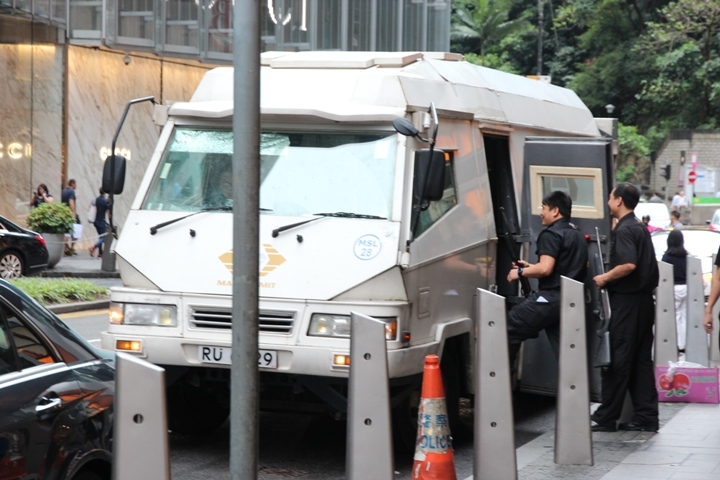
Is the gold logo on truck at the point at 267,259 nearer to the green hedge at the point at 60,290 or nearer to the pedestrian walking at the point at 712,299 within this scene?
the pedestrian walking at the point at 712,299

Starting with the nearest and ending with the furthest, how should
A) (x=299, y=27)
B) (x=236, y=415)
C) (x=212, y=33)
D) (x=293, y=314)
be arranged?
(x=236, y=415) → (x=293, y=314) → (x=212, y=33) → (x=299, y=27)

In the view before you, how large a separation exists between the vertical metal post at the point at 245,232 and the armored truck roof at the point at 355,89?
2.87m

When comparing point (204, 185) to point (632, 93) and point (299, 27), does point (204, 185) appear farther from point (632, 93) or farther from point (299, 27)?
point (632, 93)

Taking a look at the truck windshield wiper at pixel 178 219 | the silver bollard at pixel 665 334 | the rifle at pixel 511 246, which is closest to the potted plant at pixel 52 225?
the silver bollard at pixel 665 334

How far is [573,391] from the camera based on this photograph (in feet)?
24.2

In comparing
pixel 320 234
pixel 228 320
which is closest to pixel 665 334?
pixel 320 234

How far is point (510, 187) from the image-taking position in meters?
9.89

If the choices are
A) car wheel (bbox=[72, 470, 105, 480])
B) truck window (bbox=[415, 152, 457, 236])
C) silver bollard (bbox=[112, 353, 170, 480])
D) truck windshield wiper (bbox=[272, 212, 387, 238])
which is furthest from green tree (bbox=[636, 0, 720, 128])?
silver bollard (bbox=[112, 353, 170, 480])

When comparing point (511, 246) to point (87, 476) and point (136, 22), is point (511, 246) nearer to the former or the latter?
point (87, 476)

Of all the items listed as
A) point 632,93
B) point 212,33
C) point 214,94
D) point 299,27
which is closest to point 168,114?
point 214,94

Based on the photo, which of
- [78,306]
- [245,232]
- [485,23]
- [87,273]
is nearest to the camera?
[245,232]

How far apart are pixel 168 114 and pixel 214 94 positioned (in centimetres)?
38

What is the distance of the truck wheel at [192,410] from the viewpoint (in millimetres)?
8375

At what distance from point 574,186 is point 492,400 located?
330 centimetres
